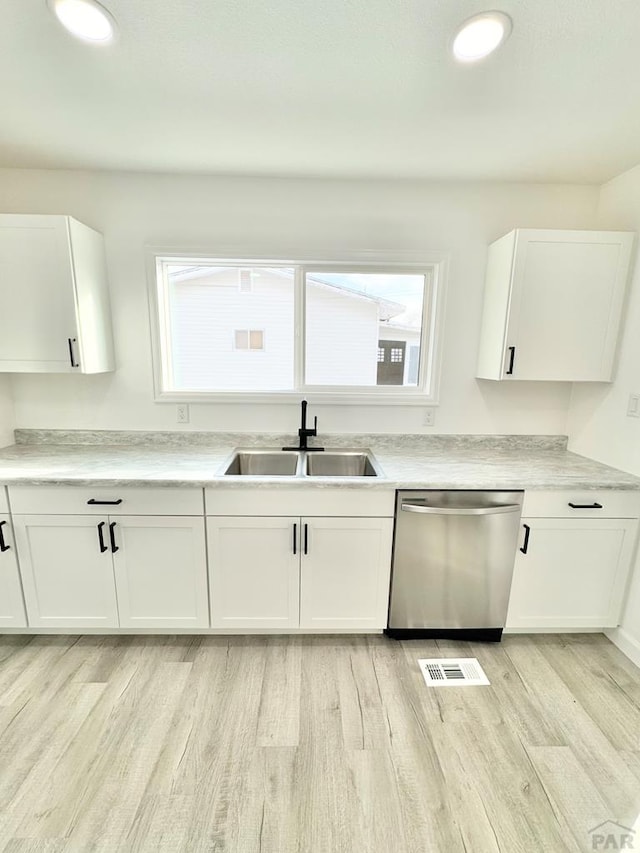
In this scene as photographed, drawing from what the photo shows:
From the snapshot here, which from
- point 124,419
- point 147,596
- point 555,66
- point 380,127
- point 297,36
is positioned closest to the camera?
point 297,36

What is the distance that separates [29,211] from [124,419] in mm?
1288

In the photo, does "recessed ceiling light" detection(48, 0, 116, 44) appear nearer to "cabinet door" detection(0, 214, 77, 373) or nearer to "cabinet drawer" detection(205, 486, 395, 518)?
"cabinet door" detection(0, 214, 77, 373)

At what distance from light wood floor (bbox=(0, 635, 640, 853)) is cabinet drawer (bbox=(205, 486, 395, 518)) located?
2.46 feet

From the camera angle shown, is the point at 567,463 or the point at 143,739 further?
the point at 567,463

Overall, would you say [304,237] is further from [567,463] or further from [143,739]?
[143,739]

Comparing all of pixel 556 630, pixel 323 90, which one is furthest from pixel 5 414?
pixel 556 630

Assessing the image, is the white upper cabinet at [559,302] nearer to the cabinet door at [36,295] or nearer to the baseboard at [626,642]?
the baseboard at [626,642]

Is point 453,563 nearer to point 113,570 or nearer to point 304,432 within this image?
point 304,432

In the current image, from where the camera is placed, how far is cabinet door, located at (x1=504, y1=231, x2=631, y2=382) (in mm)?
1886

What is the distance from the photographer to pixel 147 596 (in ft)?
6.05

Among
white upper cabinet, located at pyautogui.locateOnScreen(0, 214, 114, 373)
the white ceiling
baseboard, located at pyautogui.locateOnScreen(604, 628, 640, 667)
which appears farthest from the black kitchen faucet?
baseboard, located at pyautogui.locateOnScreen(604, 628, 640, 667)

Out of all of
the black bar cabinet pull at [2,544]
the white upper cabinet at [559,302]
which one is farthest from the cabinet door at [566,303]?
the black bar cabinet pull at [2,544]

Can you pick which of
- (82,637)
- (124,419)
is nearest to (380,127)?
(124,419)

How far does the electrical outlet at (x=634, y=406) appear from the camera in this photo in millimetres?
1874
